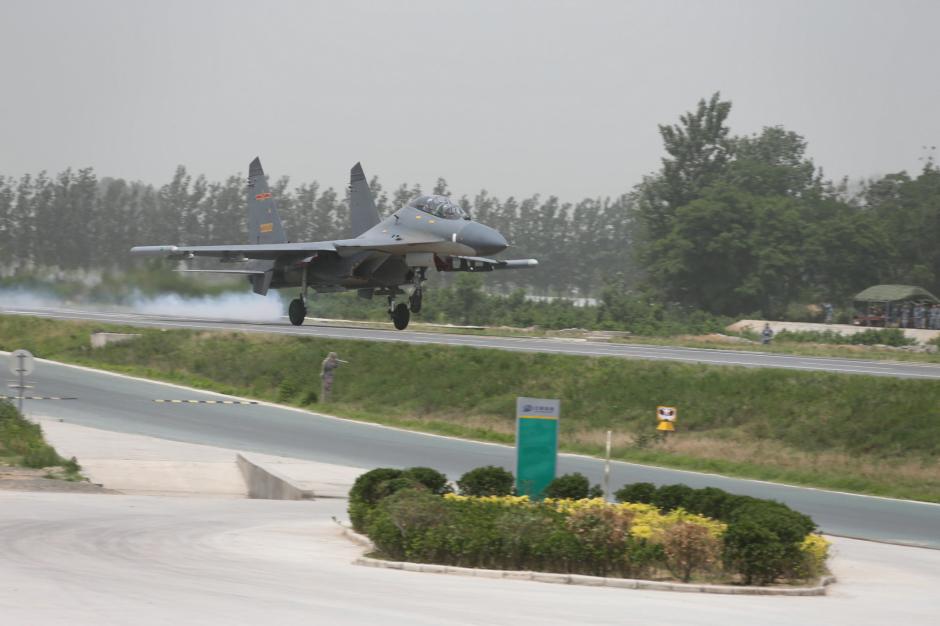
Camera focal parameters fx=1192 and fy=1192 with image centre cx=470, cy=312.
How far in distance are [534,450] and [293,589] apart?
8026 millimetres

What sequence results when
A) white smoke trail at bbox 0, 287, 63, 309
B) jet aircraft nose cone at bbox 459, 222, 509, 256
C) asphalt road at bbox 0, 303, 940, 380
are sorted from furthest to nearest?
white smoke trail at bbox 0, 287, 63, 309 → asphalt road at bbox 0, 303, 940, 380 → jet aircraft nose cone at bbox 459, 222, 509, 256

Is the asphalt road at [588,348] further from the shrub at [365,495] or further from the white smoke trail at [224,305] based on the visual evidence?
the shrub at [365,495]

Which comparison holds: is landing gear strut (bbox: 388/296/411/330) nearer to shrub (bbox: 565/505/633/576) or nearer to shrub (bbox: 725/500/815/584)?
shrub (bbox: 565/505/633/576)

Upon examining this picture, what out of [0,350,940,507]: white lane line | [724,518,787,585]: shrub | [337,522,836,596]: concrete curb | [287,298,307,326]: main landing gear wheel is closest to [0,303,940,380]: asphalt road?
[287,298,307,326]: main landing gear wheel

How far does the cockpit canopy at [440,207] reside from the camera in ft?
126

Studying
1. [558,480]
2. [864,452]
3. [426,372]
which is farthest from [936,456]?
[426,372]

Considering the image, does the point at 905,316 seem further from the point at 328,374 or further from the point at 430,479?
the point at 430,479

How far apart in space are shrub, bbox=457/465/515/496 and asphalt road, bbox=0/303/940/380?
1996 cm

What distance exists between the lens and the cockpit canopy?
3847 centimetres

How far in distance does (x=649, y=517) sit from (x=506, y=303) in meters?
58.9

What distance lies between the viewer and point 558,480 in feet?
61.6

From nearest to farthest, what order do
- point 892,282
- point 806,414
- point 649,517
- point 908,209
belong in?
point 649,517, point 806,414, point 892,282, point 908,209

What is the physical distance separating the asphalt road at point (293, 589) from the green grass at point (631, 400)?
12.4m

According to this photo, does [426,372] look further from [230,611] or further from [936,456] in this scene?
[230,611]
